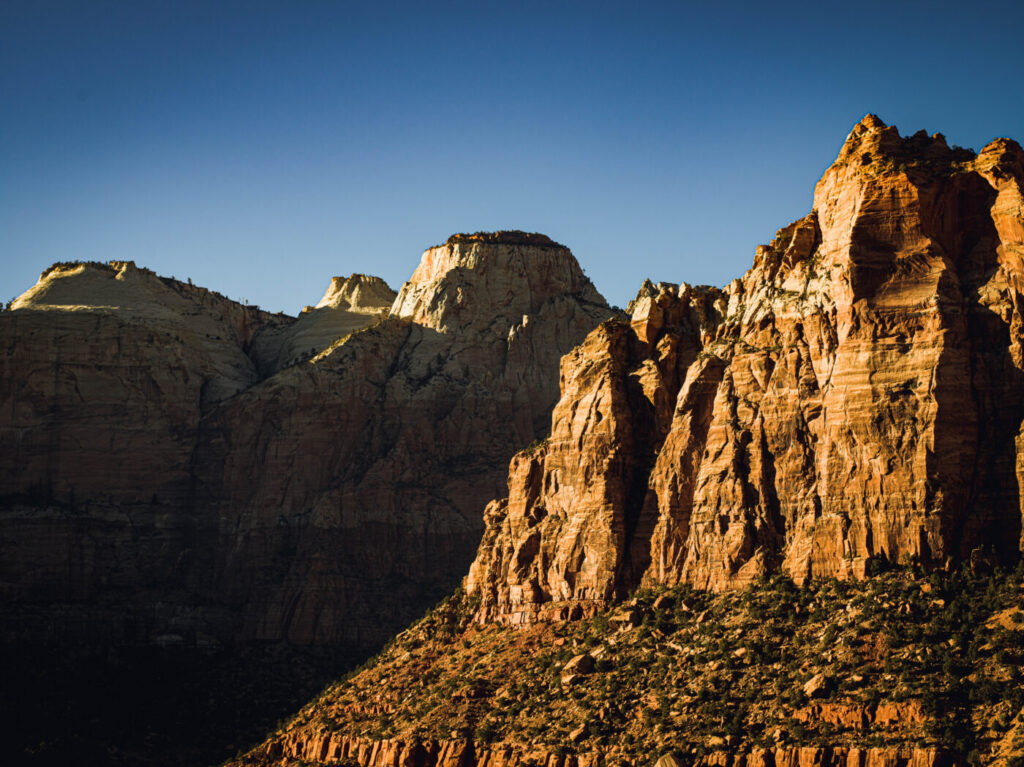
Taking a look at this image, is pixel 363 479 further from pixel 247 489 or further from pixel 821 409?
pixel 821 409

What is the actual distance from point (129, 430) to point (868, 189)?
96475 mm

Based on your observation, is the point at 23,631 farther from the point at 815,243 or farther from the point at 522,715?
the point at 815,243

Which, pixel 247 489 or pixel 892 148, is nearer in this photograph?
pixel 892 148

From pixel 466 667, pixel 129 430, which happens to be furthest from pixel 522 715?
pixel 129 430

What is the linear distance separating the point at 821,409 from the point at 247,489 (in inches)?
3380

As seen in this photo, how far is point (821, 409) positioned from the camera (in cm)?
12288

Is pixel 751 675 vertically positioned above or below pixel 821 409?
below

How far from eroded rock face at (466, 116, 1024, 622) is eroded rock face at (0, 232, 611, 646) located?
4375 centimetres

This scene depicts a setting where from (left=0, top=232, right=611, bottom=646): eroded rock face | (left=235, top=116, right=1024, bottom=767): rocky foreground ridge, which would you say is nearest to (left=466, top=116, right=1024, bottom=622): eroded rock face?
(left=235, top=116, right=1024, bottom=767): rocky foreground ridge

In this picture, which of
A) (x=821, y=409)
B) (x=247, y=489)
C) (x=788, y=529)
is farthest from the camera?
(x=247, y=489)

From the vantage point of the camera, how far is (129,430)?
19662cm

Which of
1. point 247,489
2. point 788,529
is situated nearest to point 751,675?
point 788,529

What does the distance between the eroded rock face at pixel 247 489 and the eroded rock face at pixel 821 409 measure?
144 feet

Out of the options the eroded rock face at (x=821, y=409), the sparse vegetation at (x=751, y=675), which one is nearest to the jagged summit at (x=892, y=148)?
the eroded rock face at (x=821, y=409)
